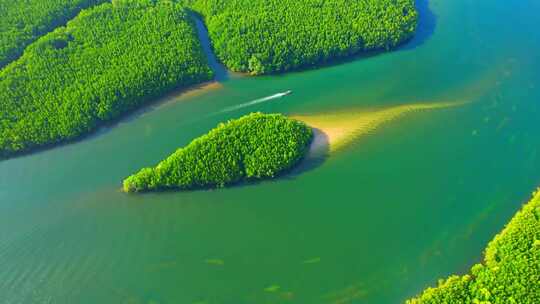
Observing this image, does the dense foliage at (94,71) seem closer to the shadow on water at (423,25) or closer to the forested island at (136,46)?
the forested island at (136,46)

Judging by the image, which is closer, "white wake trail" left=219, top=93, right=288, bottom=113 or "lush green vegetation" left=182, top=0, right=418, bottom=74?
"white wake trail" left=219, top=93, right=288, bottom=113

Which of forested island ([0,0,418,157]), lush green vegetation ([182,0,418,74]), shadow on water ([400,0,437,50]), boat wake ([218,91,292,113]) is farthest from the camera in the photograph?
shadow on water ([400,0,437,50])

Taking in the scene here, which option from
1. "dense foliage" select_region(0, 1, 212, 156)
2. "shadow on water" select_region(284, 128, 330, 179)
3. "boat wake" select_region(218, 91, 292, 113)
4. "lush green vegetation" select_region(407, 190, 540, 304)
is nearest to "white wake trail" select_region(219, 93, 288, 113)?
"boat wake" select_region(218, 91, 292, 113)

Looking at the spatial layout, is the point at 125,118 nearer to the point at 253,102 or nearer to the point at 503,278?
the point at 253,102

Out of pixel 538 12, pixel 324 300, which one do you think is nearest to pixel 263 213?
pixel 324 300

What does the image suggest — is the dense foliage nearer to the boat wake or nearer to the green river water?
the green river water

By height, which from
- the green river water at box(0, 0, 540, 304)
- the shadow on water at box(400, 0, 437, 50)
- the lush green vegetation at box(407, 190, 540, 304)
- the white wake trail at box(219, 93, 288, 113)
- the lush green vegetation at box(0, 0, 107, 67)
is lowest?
the lush green vegetation at box(407, 190, 540, 304)

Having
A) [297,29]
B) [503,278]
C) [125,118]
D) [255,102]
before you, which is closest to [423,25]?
[297,29]
